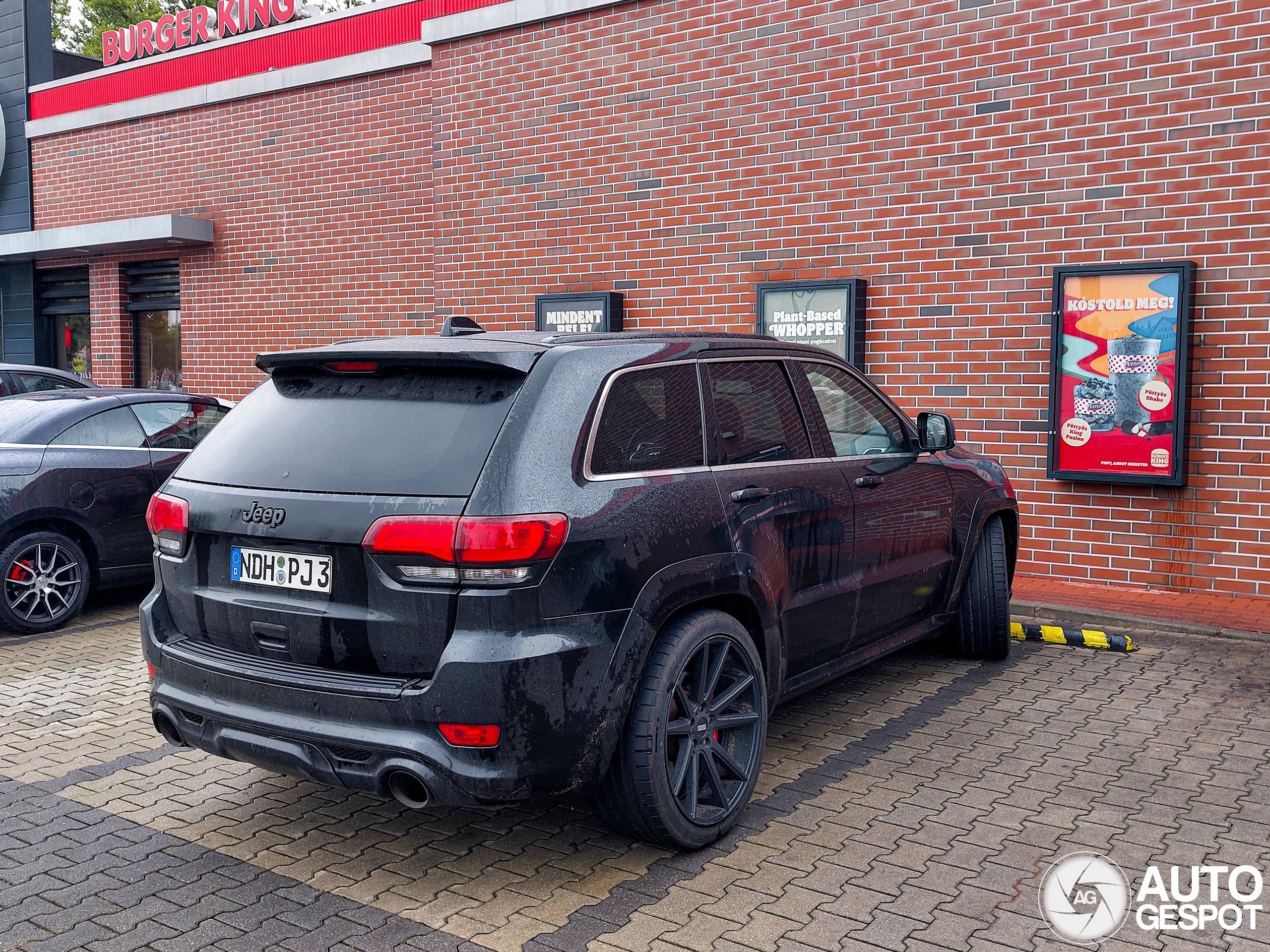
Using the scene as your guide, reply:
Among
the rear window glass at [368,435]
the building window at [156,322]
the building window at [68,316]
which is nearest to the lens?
the rear window glass at [368,435]

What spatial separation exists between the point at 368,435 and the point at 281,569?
52 centimetres

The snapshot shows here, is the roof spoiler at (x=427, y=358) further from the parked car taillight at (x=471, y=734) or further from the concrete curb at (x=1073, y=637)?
the concrete curb at (x=1073, y=637)

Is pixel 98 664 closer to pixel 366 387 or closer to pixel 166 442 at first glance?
pixel 166 442

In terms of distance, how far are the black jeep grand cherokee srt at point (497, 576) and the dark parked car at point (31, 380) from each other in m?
7.82

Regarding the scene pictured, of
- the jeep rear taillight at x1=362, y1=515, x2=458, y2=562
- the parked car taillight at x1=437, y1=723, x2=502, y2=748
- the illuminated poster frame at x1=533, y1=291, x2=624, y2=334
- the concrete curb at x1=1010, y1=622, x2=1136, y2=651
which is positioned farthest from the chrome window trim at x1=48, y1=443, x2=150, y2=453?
the concrete curb at x1=1010, y1=622, x2=1136, y2=651

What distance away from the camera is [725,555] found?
4.16 meters

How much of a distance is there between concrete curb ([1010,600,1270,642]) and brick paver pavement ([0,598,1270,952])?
1.31 metres

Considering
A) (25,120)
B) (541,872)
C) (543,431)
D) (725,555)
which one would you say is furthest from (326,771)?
(25,120)

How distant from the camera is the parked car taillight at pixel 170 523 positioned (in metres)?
4.00

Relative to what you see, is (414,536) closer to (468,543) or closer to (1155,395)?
(468,543)

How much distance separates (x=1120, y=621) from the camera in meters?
7.47

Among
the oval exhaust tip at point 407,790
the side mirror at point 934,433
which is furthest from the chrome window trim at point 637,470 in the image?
the side mirror at point 934,433

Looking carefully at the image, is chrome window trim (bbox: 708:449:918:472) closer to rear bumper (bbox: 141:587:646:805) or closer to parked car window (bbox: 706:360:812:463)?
parked car window (bbox: 706:360:812:463)

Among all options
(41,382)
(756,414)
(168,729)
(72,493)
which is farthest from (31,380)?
(756,414)
